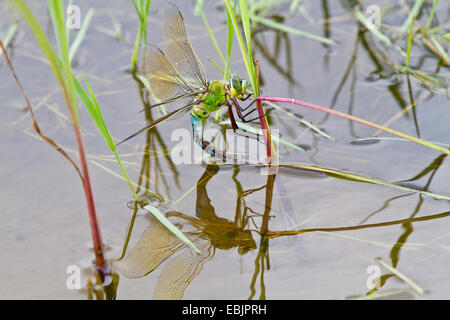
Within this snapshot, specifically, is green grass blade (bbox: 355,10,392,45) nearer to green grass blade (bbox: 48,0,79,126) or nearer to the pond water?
the pond water

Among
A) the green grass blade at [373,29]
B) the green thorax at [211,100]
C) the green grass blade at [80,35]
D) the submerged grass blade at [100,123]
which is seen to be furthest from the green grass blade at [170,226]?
the green grass blade at [373,29]

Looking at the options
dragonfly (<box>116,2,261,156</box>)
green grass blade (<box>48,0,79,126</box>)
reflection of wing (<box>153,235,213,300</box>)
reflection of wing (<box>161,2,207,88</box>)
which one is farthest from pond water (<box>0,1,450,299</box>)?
green grass blade (<box>48,0,79,126</box>)

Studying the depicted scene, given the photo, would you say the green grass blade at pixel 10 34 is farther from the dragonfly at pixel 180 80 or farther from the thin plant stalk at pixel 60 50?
the thin plant stalk at pixel 60 50

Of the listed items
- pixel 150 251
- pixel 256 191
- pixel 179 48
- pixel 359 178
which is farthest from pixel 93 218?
pixel 359 178
